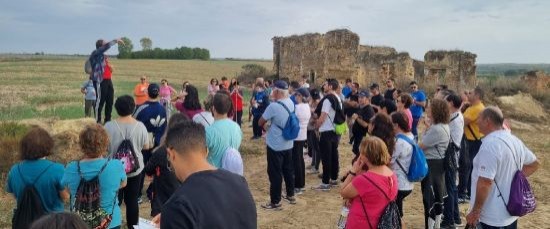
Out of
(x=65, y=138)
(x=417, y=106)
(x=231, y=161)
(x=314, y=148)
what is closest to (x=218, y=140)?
(x=231, y=161)

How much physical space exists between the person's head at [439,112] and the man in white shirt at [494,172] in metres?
1.53

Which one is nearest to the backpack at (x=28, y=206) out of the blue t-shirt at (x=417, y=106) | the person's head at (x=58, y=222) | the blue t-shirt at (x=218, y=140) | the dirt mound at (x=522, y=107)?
the blue t-shirt at (x=218, y=140)

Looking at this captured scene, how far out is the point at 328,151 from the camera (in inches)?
348

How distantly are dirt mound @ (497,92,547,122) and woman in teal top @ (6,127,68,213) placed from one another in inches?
858

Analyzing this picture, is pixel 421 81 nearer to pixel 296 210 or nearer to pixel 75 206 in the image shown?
pixel 296 210

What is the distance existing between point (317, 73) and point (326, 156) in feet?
71.8

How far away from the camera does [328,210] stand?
7.91 m

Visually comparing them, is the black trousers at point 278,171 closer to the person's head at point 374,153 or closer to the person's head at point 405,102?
the person's head at point 405,102

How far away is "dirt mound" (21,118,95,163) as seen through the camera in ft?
32.1

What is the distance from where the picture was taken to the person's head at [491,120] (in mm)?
4469

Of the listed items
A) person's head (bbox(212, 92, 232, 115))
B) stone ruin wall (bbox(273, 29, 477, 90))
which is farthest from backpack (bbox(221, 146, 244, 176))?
stone ruin wall (bbox(273, 29, 477, 90))

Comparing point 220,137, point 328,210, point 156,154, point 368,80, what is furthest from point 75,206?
point 368,80

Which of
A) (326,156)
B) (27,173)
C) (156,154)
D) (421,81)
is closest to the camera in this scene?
(27,173)

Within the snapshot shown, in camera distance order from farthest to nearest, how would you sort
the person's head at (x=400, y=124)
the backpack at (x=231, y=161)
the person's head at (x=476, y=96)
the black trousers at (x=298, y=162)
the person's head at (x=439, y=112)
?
1. the black trousers at (x=298, y=162)
2. the person's head at (x=476, y=96)
3. the person's head at (x=439, y=112)
4. the person's head at (x=400, y=124)
5. the backpack at (x=231, y=161)
